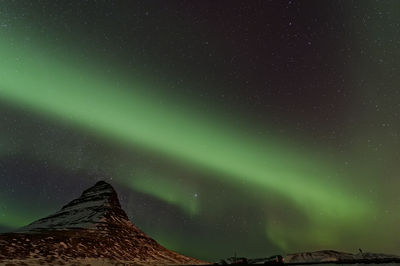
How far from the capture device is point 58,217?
127 meters

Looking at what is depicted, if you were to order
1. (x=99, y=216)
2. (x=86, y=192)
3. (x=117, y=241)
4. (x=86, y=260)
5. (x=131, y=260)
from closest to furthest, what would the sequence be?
(x=86, y=260) → (x=131, y=260) → (x=117, y=241) → (x=99, y=216) → (x=86, y=192)

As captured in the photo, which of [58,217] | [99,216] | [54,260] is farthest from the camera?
[58,217]

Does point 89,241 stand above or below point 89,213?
below

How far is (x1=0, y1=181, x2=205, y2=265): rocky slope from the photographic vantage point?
54.2 m

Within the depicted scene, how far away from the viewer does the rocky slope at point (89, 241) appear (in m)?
54.2

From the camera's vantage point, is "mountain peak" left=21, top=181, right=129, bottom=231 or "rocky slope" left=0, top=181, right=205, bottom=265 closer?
"rocky slope" left=0, top=181, right=205, bottom=265

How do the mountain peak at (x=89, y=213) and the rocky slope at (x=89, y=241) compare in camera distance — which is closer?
the rocky slope at (x=89, y=241)

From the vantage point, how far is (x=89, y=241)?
75250 millimetres

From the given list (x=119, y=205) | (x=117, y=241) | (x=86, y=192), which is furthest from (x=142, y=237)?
(x=86, y=192)

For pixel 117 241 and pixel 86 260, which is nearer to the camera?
pixel 86 260

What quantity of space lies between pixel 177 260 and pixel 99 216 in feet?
157

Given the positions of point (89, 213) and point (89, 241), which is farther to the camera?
point (89, 213)

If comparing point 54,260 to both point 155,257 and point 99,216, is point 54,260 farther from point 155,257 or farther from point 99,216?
point 99,216

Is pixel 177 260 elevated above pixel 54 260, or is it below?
above
